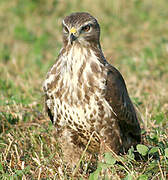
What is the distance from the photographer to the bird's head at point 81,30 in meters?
4.32

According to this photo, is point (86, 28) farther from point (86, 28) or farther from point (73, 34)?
point (73, 34)

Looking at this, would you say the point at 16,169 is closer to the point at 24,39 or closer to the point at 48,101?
the point at 48,101

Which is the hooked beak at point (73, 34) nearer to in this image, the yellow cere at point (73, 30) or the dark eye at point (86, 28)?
the yellow cere at point (73, 30)

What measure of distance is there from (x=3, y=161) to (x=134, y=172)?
134cm

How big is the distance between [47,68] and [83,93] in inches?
148

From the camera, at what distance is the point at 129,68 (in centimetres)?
786

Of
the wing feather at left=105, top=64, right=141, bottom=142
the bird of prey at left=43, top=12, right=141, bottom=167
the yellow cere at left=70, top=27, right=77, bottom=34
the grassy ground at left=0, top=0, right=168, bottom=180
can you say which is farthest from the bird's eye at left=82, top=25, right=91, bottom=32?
the grassy ground at left=0, top=0, right=168, bottom=180

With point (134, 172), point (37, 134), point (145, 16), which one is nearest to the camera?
point (134, 172)

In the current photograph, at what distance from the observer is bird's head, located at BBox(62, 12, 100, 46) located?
4.32m

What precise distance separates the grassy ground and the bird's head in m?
1.12

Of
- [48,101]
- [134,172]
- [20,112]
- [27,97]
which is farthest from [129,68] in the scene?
[134,172]

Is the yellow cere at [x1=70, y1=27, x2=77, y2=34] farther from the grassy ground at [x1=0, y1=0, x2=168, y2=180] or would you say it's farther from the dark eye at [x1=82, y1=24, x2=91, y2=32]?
the grassy ground at [x1=0, y1=0, x2=168, y2=180]

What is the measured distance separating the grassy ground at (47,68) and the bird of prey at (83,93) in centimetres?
27

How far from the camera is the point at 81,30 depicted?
4379 millimetres
